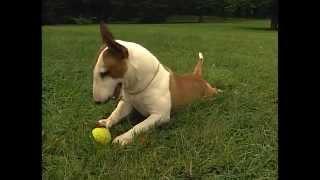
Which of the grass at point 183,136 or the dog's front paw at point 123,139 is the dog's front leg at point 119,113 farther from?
the dog's front paw at point 123,139

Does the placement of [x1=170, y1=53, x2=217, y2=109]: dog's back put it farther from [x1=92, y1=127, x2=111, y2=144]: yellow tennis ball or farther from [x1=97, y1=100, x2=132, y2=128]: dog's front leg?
[x1=92, y1=127, x2=111, y2=144]: yellow tennis ball

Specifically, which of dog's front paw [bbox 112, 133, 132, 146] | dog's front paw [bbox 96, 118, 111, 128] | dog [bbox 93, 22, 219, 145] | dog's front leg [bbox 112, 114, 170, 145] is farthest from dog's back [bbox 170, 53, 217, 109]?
dog's front paw [bbox 112, 133, 132, 146]

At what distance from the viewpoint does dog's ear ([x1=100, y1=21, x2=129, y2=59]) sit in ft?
6.99

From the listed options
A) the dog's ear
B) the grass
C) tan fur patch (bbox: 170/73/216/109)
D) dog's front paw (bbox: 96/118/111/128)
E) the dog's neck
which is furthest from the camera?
tan fur patch (bbox: 170/73/216/109)

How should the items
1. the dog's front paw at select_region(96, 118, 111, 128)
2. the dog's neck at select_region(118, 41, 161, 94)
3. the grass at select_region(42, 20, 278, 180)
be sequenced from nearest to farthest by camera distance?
the grass at select_region(42, 20, 278, 180) < the dog's neck at select_region(118, 41, 161, 94) < the dog's front paw at select_region(96, 118, 111, 128)

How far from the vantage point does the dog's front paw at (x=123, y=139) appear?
7.09 feet

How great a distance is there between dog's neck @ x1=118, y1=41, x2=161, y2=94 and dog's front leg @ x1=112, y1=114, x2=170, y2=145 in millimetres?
154

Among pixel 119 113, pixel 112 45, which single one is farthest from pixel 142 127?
pixel 112 45

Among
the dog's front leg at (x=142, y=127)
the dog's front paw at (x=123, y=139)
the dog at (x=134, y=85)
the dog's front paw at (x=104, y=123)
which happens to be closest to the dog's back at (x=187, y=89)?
the dog at (x=134, y=85)

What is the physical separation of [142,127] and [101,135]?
19 centimetres

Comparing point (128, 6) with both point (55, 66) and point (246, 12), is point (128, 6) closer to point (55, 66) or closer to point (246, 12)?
point (246, 12)
